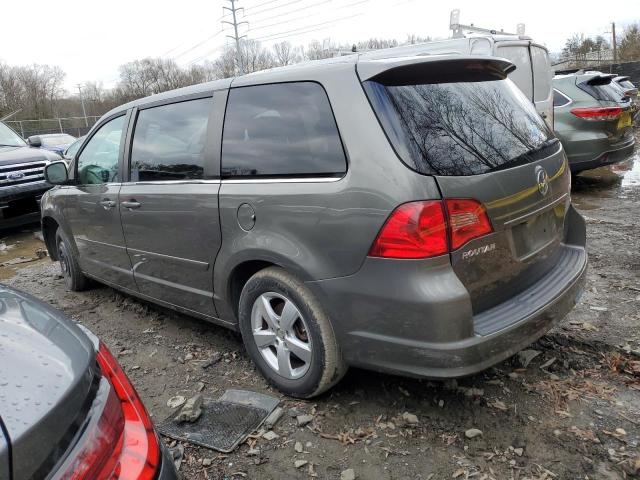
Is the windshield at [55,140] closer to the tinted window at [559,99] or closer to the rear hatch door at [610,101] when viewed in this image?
the tinted window at [559,99]

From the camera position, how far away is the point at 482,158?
2.33 meters

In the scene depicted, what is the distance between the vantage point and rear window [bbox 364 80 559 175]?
2195 mm

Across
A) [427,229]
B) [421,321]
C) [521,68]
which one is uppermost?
[521,68]

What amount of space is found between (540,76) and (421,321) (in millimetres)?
6379

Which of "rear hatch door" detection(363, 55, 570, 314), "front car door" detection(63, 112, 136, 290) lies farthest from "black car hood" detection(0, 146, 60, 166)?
"rear hatch door" detection(363, 55, 570, 314)

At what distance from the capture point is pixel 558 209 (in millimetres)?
2770

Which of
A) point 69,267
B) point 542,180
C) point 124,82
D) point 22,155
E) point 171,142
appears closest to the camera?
point 542,180

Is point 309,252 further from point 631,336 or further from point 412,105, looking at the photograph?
point 631,336

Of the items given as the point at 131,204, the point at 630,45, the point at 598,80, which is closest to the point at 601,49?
the point at 630,45

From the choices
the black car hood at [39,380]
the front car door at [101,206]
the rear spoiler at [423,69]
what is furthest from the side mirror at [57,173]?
the rear spoiler at [423,69]

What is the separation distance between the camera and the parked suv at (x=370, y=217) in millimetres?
2137

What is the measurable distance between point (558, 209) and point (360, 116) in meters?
1.32

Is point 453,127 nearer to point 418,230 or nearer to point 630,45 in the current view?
point 418,230

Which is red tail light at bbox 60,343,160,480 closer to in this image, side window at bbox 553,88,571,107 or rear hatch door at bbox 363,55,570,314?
rear hatch door at bbox 363,55,570,314
